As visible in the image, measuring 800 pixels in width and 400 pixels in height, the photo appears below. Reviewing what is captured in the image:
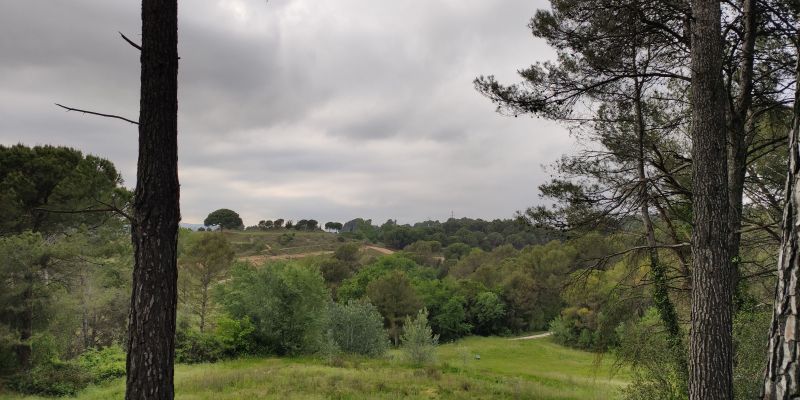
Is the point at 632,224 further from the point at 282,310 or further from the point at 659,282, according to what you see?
the point at 282,310

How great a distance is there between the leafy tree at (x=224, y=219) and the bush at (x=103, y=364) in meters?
65.6

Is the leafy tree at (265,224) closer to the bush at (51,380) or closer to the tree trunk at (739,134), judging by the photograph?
the bush at (51,380)

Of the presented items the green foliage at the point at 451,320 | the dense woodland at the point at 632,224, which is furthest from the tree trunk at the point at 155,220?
the green foliage at the point at 451,320

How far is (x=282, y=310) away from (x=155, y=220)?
70.4 feet

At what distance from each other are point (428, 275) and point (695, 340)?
182ft

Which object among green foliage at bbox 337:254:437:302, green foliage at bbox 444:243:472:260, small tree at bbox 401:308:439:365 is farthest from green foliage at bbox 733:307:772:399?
green foliage at bbox 444:243:472:260

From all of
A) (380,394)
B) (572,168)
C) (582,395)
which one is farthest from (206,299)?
(572,168)

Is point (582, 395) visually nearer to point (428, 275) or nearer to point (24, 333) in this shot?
point (24, 333)

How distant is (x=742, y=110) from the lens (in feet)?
20.5

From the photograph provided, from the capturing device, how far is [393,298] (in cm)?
4056

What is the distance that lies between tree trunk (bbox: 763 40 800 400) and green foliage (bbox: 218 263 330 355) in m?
23.0

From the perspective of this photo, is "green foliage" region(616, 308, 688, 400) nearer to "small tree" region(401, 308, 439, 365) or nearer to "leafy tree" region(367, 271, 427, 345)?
"small tree" region(401, 308, 439, 365)

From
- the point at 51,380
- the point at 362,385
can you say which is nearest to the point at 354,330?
the point at 362,385

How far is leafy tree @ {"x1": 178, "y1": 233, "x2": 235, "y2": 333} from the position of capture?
92.6 feet
